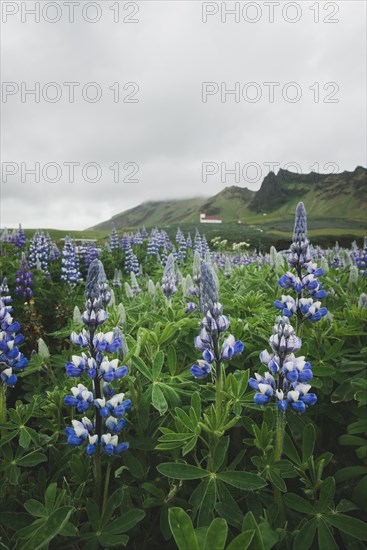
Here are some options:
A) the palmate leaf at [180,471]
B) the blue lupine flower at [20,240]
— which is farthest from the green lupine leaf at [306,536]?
the blue lupine flower at [20,240]

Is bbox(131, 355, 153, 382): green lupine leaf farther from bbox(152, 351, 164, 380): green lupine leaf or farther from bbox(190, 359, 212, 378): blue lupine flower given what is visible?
bbox(190, 359, 212, 378): blue lupine flower

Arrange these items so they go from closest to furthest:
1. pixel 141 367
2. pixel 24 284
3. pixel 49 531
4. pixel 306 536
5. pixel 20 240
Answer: pixel 49 531
pixel 306 536
pixel 141 367
pixel 24 284
pixel 20 240

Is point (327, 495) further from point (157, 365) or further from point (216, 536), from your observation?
point (157, 365)

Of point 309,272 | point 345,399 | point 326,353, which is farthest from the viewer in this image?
point 309,272

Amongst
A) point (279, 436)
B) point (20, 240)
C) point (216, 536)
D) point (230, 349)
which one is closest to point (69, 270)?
point (20, 240)

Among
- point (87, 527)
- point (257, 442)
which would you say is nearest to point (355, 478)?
point (257, 442)

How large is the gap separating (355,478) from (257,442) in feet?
2.42

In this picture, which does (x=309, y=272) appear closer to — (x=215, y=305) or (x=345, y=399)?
(x=345, y=399)

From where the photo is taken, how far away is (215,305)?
1788 millimetres

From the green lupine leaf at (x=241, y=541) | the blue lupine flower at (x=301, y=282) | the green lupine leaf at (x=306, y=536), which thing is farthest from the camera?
the blue lupine flower at (x=301, y=282)

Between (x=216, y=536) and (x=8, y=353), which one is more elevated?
(x=8, y=353)

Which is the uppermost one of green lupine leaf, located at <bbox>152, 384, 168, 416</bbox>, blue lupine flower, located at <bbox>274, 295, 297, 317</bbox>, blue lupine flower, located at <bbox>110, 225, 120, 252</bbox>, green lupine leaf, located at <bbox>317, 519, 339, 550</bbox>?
blue lupine flower, located at <bbox>110, 225, 120, 252</bbox>

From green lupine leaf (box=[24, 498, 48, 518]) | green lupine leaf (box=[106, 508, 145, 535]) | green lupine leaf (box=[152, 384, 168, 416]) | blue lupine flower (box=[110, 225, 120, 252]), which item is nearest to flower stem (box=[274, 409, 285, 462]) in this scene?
green lupine leaf (box=[152, 384, 168, 416])

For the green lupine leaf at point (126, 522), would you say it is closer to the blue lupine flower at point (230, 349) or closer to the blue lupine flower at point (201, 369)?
the blue lupine flower at point (201, 369)
